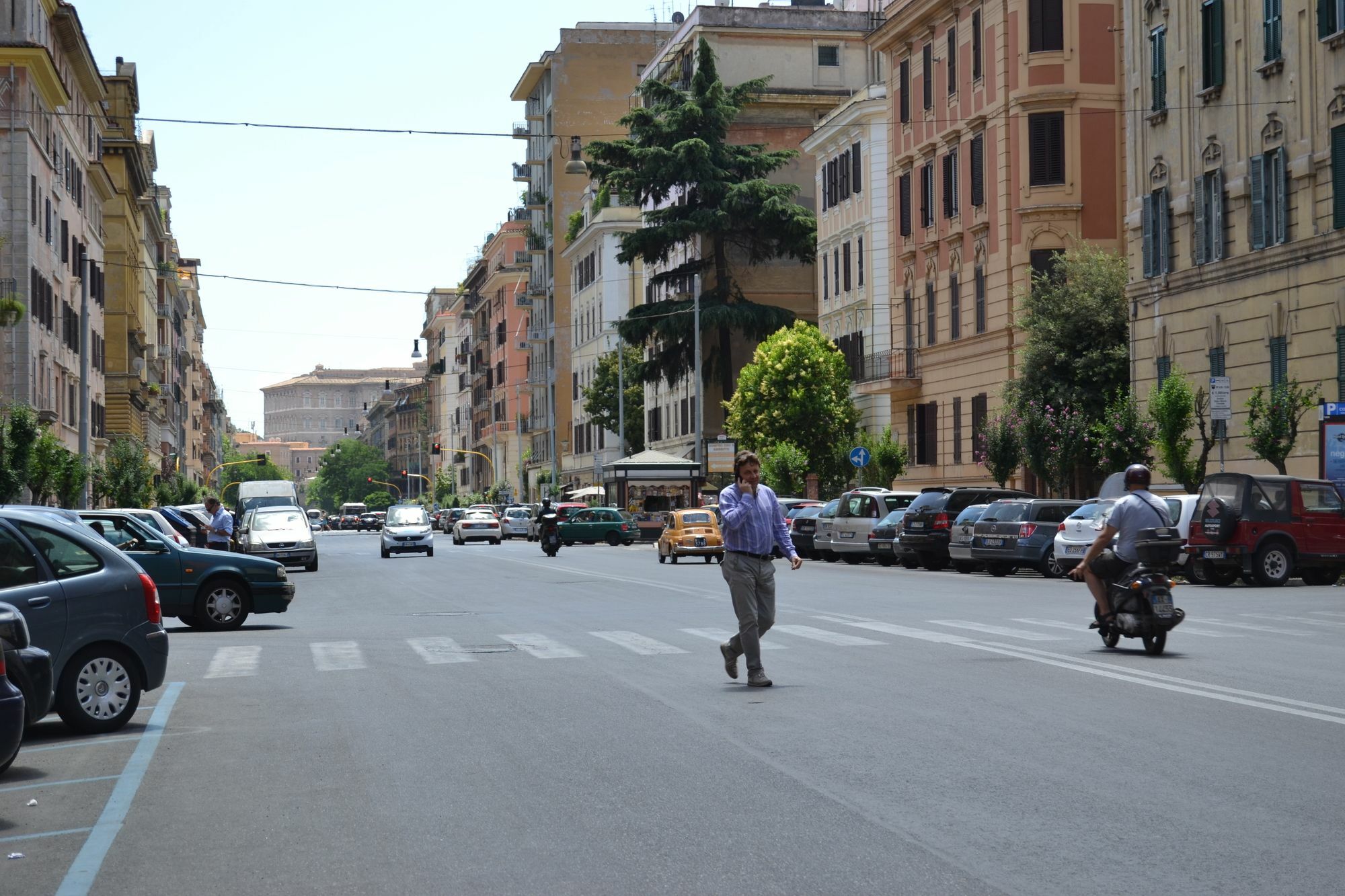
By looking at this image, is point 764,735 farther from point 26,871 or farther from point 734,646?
point 26,871

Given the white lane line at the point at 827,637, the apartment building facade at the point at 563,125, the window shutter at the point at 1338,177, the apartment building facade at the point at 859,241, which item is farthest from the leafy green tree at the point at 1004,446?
the apartment building facade at the point at 563,125

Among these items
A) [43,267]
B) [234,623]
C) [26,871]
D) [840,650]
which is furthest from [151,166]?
[26,871]

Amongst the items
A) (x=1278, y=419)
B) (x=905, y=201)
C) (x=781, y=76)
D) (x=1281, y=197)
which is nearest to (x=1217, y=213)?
(x=1281, y=197)

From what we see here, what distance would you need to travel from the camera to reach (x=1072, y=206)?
162 ft

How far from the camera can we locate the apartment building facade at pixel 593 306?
10175cm

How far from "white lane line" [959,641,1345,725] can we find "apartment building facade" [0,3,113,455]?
31974 mm

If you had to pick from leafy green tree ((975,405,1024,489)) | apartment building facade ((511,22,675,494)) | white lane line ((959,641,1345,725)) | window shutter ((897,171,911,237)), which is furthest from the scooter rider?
apartment building facade ((511,22,675,494))

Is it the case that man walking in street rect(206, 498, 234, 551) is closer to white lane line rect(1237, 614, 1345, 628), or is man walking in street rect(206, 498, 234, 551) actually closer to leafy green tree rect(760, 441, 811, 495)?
white lane line rect(1237, 614, 1345, 628)

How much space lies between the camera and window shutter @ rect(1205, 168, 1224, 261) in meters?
39.5

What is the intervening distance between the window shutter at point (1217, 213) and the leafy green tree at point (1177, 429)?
327 centimetres

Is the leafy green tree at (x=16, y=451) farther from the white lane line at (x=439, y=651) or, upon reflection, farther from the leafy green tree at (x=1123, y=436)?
the leafy green tree at (x=1123, y=436)

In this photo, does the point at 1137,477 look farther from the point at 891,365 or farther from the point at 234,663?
the point at 891,365

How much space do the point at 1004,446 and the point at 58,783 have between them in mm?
38398

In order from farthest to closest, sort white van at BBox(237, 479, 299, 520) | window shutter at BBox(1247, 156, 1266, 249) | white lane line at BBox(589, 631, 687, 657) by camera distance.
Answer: white van at BBox(237, 479, 299, 520)
window shutter at BBox(1247, 156, 1266, 249)
white lane line at BBox(589, 631, 687, 657)
